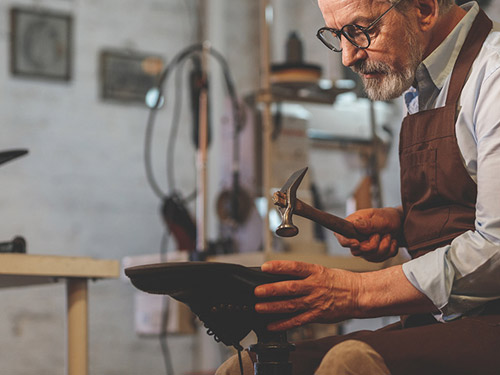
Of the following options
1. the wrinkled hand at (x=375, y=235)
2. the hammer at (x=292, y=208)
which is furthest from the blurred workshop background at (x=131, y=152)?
the hammer at (x=292, y=208)

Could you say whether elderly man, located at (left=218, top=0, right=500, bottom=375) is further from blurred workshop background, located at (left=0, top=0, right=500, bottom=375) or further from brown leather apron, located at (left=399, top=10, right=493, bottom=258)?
blurred workshop background, located at (left=0, top=0, right=500, bottom=375)

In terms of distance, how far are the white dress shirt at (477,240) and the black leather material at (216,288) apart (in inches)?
9.4

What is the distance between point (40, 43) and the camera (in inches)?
193

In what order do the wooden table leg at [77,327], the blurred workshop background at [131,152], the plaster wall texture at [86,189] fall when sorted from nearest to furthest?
1. the wooden table leg at [77,327]
2. the blurred workshop background at [131,152]
3. the plaster wall texture at [86,189]

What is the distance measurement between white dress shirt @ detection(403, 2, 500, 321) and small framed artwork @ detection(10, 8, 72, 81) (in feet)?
13.0

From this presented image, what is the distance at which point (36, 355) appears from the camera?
15.1 feet

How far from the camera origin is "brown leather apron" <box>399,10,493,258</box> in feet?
4.51

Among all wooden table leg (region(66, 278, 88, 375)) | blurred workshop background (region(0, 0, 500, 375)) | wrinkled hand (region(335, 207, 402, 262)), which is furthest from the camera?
blurred workshop background (region(0, 0, 500, 375))

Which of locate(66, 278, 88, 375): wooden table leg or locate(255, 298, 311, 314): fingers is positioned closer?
locate(255, 298, 311, 314): fingers

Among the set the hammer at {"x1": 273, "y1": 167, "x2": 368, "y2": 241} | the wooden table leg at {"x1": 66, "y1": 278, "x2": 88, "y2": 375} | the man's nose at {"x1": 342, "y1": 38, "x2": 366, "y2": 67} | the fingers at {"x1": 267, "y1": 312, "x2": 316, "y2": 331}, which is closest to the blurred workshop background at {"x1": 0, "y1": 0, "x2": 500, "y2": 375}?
the wooden table leg at {"x1": 66, "y1": 278, "x2": 88, "y2": 375}

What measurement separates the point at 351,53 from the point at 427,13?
175 millimetres

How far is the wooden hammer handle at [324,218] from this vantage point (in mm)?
1230

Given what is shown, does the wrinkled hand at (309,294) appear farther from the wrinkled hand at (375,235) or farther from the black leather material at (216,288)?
the wrinkled hand at (375,235)

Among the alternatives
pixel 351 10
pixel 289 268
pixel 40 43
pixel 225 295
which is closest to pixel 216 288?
pixel 225 295
